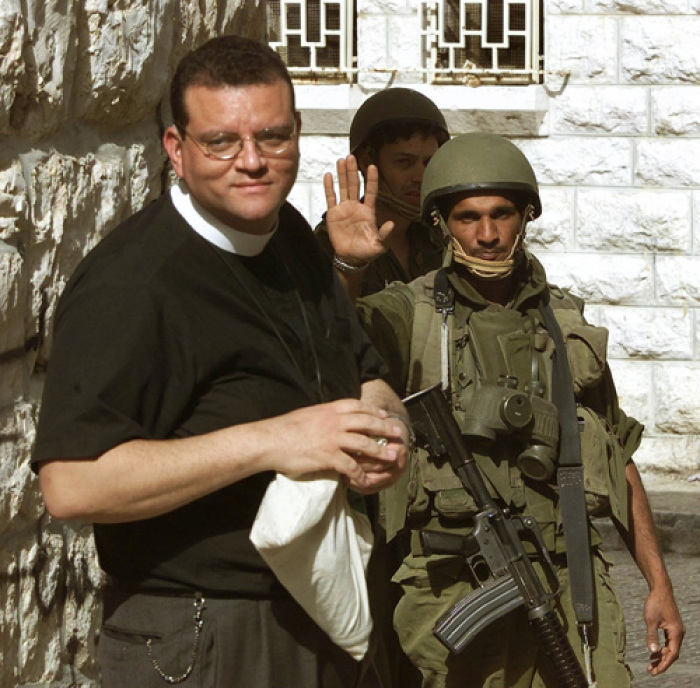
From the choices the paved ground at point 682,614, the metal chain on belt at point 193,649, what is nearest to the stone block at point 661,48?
the paved ground at point 682,614

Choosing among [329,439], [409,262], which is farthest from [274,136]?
[409,262]

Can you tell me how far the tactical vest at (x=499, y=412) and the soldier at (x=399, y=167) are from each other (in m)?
0.70

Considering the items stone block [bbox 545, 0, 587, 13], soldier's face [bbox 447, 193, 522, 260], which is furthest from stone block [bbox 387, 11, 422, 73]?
soldier's face [bbox 447, 193, 522, 260]

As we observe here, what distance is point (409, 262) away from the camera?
508cm

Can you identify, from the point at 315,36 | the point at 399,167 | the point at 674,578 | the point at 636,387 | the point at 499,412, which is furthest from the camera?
the point at 315,36

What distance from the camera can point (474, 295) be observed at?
419 cm

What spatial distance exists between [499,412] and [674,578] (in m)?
4.03

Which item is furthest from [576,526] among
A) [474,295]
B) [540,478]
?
[474,295]

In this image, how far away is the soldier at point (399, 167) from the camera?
16.4ft

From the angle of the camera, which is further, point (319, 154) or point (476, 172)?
point (319, 154)

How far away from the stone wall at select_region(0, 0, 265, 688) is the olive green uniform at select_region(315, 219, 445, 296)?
1462 mm

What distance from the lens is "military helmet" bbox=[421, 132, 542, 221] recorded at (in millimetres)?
4293

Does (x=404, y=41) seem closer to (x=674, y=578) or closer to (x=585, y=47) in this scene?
(x=585, y=47)

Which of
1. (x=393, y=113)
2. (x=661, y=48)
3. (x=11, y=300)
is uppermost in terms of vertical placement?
(x=661, y=48)
